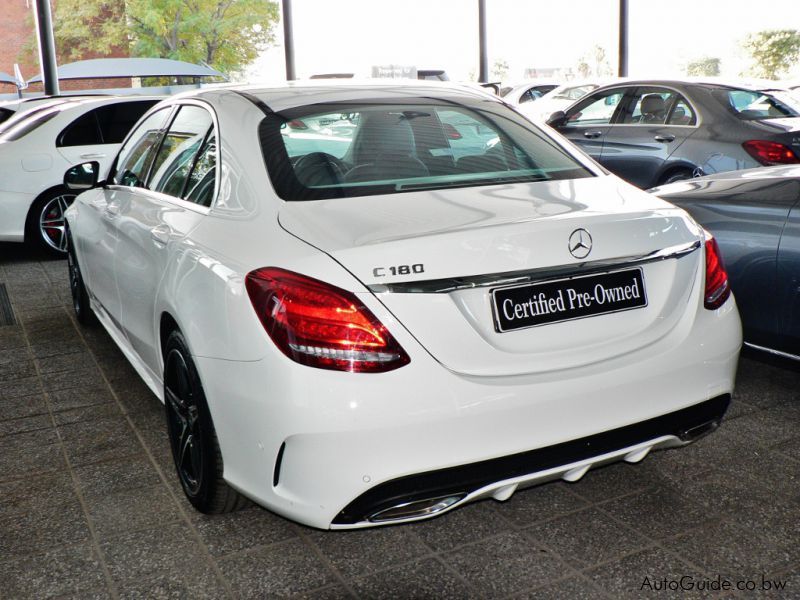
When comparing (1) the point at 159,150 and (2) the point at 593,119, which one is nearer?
(1) the point at 159,150

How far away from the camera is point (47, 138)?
833 cm

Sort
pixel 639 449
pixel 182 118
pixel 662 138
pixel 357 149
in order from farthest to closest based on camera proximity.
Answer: pixel 662 138 < pixel 182 118 < pixel 357 149 < pixel 639 449

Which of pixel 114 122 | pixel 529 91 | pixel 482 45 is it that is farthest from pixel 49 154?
pixel 482 45

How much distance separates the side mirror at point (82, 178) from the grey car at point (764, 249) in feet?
10.4

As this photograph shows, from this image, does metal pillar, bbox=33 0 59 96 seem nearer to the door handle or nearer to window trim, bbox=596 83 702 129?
window trim, bbox=596 83 702 129

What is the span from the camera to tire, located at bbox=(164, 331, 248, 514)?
8.91 ft

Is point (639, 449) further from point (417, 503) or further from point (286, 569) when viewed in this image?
point (286, 569)

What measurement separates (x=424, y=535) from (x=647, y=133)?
6359 mm

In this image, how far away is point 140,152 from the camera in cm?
418

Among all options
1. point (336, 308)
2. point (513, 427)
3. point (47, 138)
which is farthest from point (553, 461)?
point (47, 138)

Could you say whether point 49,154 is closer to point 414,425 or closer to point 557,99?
point 414,425

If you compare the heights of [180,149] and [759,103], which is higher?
[180,149]

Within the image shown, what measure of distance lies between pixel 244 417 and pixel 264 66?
41497 mm

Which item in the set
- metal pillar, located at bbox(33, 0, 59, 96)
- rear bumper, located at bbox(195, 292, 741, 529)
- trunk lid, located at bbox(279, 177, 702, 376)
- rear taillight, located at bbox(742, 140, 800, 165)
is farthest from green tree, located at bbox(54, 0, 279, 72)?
rear bumper, located at bbox(195, 292, 741, 529)
